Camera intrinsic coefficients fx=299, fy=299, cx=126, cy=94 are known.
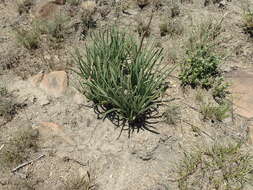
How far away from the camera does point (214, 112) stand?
9.06 feet

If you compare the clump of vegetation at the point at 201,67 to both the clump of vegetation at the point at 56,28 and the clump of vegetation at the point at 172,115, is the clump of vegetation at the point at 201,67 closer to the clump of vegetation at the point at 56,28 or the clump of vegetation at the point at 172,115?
the clump of vegetation at the point at 172,115

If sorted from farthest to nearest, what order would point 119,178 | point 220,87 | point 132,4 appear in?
1. point 132,4
2. point 220,87
3. point 119,178

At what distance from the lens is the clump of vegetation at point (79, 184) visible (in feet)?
7.65

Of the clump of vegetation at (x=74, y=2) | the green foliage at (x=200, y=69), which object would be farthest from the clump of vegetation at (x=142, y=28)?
the clump of vegetation at (x=74, y=2)

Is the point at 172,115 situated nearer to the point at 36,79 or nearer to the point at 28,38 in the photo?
the point at 36,79

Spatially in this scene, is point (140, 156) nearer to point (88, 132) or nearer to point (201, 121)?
point (88, 132)

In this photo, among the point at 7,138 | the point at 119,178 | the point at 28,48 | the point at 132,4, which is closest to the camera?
the point at 119,178

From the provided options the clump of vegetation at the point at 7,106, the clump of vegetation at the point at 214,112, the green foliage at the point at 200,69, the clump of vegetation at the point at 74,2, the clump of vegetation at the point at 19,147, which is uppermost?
the clump of vegetation at the point at 74,2

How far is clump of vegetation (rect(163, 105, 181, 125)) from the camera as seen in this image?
2717 millimetres

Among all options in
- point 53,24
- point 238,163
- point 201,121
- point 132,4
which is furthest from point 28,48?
point 238,163

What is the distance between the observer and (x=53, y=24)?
3330 millimetres

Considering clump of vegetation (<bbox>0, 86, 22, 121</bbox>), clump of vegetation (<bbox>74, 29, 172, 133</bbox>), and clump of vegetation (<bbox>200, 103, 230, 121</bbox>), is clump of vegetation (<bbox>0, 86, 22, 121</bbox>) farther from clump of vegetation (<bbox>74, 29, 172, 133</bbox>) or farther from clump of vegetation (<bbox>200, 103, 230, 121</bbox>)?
clump of vegetation (<bbox>200, 103, 230, 121</bbox>)

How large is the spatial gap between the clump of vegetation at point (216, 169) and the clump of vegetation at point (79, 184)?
2.32ft

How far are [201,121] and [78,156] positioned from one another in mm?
1164
